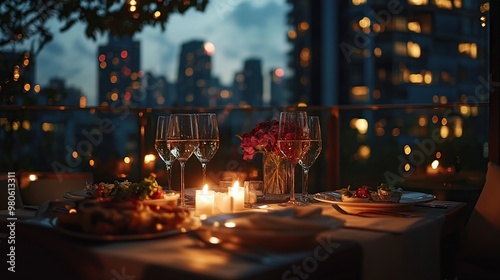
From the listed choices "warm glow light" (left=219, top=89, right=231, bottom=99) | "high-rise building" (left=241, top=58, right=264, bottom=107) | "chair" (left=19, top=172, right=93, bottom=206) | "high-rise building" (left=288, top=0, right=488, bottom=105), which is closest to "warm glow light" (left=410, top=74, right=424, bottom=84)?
"high-rise building" (left=288, top=0, right=488, bottom=105)

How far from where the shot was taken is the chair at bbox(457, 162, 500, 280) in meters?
2.17

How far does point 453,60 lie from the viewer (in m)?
30.3

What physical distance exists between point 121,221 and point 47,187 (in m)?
1.63

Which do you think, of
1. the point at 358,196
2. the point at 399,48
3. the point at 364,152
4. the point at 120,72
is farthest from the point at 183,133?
the point at 399,48

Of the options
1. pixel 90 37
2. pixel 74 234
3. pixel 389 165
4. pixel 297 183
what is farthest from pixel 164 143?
pixel 389 165

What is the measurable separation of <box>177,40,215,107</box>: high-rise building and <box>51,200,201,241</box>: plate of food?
11.6ft

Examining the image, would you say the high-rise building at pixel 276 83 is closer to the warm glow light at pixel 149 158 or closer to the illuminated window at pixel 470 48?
the illuminated window at pixel 470 48

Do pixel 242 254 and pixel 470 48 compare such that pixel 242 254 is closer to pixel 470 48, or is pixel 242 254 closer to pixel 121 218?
pixel 121 218

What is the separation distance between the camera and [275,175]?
2.16 m

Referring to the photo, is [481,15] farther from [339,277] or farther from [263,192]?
[339,277]

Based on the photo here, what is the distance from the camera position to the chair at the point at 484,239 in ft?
7.11

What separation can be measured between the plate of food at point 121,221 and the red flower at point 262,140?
69cm

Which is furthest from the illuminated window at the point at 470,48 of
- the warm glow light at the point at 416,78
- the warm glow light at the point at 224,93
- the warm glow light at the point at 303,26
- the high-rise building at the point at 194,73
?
the warm glow light at the point at 303,26

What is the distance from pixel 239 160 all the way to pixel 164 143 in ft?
10.0
